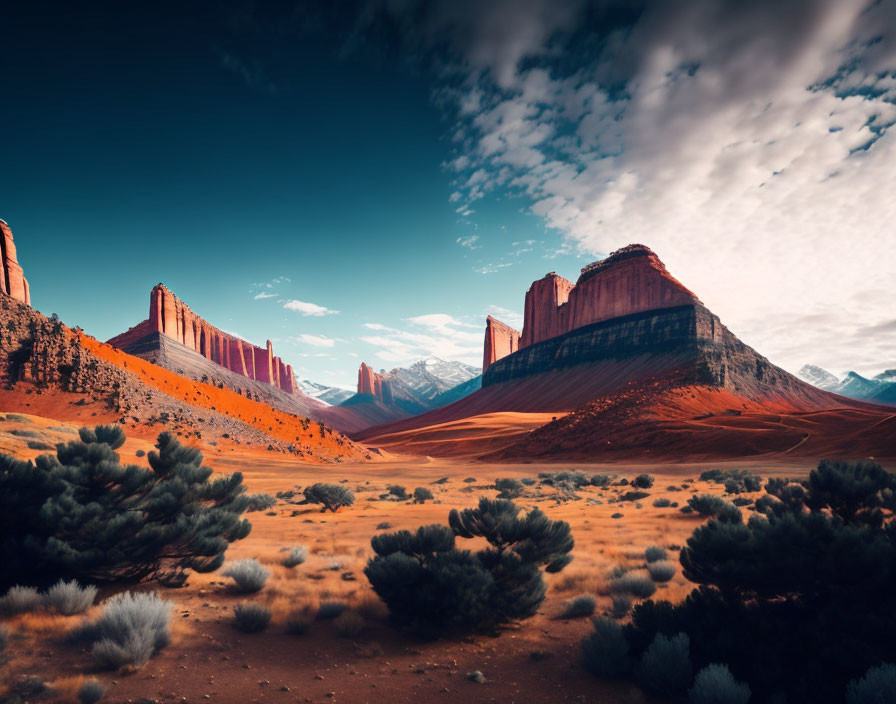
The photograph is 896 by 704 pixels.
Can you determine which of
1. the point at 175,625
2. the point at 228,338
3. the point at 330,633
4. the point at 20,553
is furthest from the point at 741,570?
the point at 228,338

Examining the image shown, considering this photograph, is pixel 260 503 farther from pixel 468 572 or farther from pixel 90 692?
pixel 90 692

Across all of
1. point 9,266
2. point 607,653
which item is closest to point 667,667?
point 607,653

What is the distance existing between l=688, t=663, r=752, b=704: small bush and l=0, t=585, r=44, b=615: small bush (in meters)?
8.87

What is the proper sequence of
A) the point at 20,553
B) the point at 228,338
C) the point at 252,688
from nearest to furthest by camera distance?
the point at 252,688
the point at 20,553
the point at 228,338

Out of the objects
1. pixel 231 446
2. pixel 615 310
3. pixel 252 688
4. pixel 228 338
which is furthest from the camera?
pixel 228 338

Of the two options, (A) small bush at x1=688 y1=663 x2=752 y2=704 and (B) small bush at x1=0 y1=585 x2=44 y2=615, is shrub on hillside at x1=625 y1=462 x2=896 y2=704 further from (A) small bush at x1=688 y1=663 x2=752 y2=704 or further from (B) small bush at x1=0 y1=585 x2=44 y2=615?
(B) small bush at x1=0 y1=585 x2=44 y2=615

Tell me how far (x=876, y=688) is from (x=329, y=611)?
21.7ft

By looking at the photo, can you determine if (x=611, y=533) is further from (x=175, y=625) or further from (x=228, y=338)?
(x=228, y=338)

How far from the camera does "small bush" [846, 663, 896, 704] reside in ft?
11.6

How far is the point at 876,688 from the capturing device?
360 centimetres

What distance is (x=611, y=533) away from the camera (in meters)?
13.2

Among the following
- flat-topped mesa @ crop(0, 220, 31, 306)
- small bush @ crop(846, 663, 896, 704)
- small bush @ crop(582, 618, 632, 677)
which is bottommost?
small bush @ crop(582, 618, 632, 677)

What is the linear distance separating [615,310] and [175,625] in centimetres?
13607

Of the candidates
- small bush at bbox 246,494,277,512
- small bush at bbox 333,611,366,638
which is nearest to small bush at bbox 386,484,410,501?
small bush at bbox 246,494,277,512
